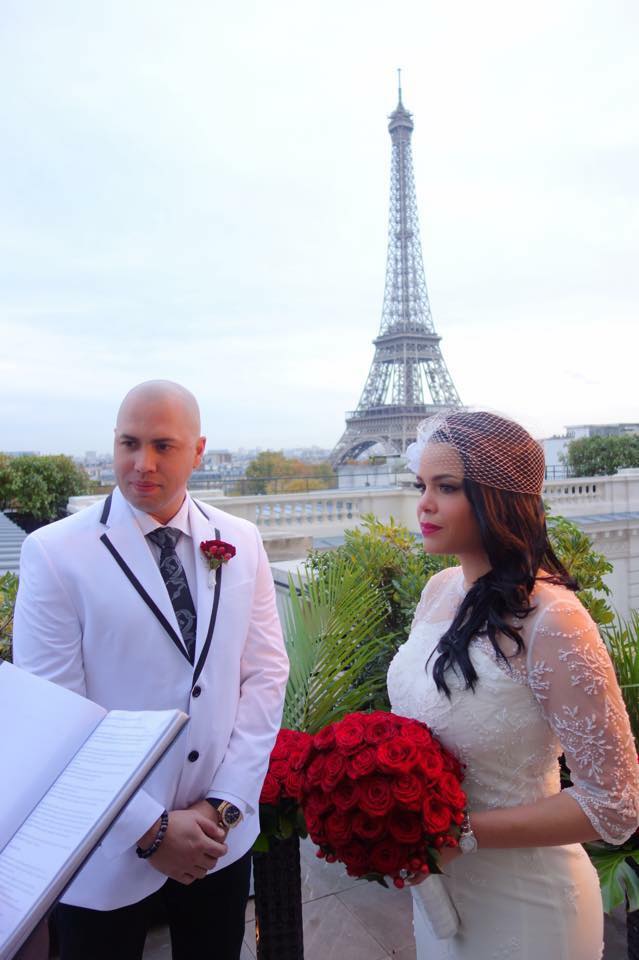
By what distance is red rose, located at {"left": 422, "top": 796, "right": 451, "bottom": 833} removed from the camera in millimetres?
1312

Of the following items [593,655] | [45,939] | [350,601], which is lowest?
[45,939]

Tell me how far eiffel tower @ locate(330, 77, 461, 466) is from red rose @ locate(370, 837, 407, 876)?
31.1 metres

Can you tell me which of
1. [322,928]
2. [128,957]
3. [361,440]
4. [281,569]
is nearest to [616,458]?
[361,440]

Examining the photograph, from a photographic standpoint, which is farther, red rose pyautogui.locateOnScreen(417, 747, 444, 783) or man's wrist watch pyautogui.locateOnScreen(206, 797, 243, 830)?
man's wrist watch pyautogui.locateOnScreen(206, 797, 243, 830)

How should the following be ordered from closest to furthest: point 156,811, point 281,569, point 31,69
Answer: point 156,811
point 281,569
point 31,69

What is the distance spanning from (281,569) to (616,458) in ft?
57.6

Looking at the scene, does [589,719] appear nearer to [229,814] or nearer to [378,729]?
[378,729]

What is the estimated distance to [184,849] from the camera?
5.04ft

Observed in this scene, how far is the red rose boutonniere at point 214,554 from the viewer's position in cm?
184

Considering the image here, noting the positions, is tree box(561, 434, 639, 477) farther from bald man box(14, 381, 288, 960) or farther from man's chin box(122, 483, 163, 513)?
man's chin box(122, 483, 163, 513)

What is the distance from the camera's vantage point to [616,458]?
63.0 ft

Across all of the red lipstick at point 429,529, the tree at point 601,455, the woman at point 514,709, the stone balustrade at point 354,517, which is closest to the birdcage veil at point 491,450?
the woman at point 514,709

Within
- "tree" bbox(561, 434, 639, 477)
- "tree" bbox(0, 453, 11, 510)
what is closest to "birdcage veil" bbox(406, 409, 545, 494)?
"tree" bbox(0, 453, 11, 510)

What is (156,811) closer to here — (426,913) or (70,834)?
(70,834)
